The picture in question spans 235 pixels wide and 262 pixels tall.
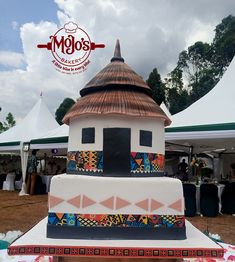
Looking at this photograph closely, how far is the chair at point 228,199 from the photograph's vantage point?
875 centimetres

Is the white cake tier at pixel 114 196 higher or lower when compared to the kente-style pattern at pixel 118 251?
higher

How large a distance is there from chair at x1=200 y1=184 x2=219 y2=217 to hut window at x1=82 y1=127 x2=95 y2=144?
6035 mm

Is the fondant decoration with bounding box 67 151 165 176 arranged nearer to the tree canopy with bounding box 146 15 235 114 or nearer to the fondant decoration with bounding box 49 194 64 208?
the fondant decoration with bounding box 49 194 64 208

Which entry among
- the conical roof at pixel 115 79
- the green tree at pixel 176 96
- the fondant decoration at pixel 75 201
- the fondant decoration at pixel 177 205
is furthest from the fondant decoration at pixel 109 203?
the green tree at pixel 176 96

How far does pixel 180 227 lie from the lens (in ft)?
9.84

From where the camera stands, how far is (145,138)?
330 centimetres

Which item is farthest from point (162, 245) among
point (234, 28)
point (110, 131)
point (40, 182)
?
point (234, 28)

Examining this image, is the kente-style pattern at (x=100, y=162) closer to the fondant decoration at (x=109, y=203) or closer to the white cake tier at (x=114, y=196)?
the white cake tier at (x=114, y=196)

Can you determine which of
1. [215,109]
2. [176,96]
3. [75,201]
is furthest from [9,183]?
[176,96]

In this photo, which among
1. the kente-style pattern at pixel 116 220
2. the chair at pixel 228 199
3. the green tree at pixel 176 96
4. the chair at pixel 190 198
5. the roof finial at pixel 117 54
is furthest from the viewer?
the green tree at pixel 176 96

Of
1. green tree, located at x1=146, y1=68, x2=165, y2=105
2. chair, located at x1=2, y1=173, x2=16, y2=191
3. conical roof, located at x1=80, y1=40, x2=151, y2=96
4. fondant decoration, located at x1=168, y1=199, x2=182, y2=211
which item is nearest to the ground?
fondant decoration, located at x1=168, y1=199, x2=182, y2=211

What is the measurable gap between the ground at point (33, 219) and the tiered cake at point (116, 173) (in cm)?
352

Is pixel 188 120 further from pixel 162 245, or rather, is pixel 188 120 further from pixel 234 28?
pixel 234 28

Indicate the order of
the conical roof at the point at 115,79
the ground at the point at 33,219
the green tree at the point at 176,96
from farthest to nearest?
the green tree at the point at 176,96, the ground at the point at 33,219, the conical roof at the point at 115,79
